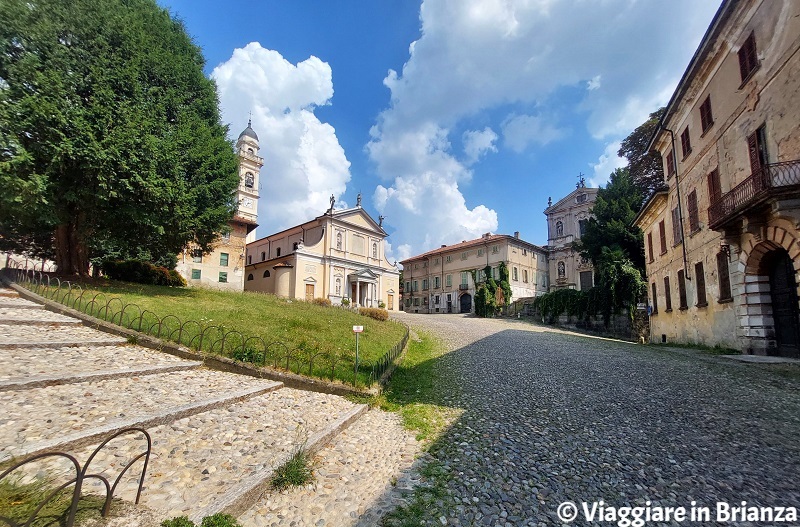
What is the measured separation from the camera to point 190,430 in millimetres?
4535

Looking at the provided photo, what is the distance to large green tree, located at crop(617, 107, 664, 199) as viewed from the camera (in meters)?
28.1

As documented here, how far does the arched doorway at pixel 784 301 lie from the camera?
11.0 m

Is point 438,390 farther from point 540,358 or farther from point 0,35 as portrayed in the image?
point 0,35

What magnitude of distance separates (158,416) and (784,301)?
16.7m

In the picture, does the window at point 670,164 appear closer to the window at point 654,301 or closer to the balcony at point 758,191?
the balcony at point 758,191

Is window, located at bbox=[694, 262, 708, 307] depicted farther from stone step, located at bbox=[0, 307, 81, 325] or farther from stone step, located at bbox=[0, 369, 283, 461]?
stone step, located at bbox=[0, 307, 81, 325]

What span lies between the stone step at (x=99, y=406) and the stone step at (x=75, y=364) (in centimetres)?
12

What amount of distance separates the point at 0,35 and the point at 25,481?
17030mm

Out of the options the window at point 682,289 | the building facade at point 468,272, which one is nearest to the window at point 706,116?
the window at point 682,289

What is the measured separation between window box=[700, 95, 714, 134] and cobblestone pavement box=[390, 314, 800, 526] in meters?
9.86

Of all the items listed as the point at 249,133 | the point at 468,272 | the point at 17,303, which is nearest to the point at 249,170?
the point at 249,133

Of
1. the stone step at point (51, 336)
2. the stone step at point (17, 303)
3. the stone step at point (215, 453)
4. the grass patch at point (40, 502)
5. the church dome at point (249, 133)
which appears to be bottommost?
the stone step at point (215, 453)

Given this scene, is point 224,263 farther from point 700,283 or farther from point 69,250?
point 700,283

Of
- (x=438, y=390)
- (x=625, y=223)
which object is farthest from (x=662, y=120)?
(x=438, y=390)
